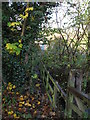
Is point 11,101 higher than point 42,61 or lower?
lower

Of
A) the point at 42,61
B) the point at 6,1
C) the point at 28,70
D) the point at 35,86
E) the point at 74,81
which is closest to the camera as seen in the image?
the point at 74,81

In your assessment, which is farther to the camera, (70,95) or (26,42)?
(26,42)

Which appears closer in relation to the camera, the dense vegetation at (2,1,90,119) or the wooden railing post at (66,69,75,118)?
the wooden railing post at (66,69,75,118)

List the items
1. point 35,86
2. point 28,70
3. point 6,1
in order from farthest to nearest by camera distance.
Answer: point 35,86
point 28,70
point 6,1

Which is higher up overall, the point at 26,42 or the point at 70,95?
the point at 26,42

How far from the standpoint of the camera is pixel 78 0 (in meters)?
2.90

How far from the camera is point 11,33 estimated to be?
273cm

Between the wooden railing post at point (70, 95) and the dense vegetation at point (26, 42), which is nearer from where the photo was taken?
the wooden railing post at point (70, 95)

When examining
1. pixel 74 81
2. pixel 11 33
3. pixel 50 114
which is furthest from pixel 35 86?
pixel 74 81

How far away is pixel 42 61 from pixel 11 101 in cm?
166

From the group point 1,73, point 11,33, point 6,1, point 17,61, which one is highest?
point 6,1

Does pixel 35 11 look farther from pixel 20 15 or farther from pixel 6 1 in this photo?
pixel 6 1

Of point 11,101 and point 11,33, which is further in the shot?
point 11,33

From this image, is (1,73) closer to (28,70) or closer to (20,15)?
(28,70)
